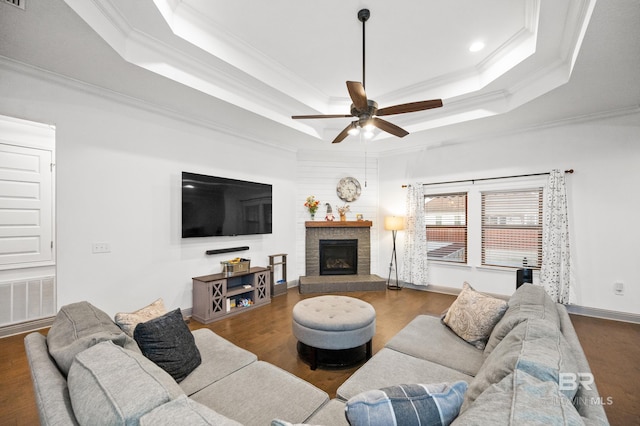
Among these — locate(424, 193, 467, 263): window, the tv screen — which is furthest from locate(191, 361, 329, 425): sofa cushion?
locate(424, 193, 467, 263): window

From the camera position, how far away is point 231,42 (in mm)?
3010

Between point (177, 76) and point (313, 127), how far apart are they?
92.1 inches

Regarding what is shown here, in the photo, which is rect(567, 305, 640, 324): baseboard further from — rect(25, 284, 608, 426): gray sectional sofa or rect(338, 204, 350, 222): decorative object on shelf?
rect(338, 204, 350, 222): decorative object on shelf

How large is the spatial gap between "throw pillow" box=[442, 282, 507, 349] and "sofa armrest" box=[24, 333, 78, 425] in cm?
232

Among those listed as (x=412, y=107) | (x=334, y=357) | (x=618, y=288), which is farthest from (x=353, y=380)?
(x=618, y=288)

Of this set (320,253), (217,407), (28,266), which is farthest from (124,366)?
(320,253)

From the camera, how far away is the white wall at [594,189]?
12.1ft

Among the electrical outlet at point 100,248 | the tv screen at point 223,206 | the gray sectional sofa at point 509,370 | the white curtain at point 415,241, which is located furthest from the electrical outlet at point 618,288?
the electrical outlet at point 100,248

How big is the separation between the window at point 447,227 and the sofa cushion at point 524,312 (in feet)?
10.1

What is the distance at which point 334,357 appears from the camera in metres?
2.60

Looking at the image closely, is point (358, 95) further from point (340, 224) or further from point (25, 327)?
point (25, 327)

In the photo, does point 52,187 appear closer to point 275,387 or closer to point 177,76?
point 177,76

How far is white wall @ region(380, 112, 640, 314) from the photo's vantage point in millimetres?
3686

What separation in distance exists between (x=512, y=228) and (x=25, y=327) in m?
6.63
